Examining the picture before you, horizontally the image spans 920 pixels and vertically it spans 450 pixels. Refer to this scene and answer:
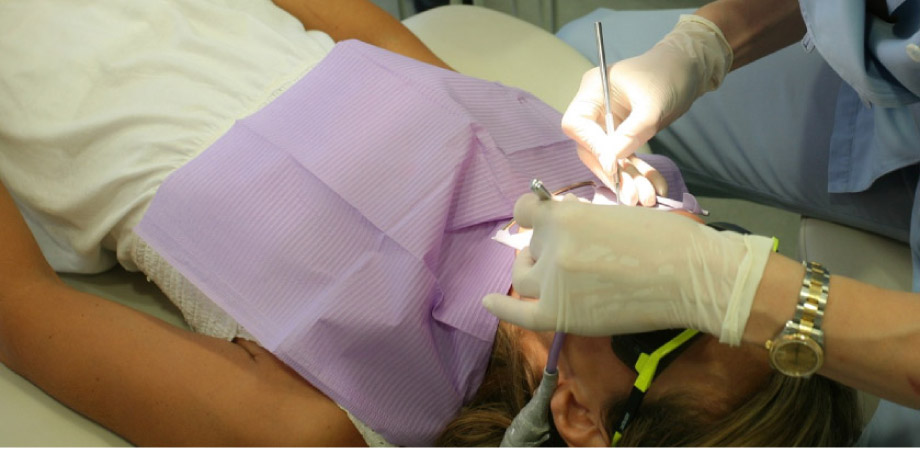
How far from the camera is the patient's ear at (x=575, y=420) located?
3.57 ft

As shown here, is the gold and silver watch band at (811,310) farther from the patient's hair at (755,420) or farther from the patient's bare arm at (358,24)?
the patient's bare arm at (358,24)

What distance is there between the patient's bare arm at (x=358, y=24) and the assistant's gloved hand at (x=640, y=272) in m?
0.67

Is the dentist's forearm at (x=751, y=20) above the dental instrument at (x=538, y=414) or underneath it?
above

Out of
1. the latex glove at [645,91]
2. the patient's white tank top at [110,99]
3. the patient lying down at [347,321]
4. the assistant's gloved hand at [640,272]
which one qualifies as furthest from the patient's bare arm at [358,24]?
the assistant's gloved hand at [640,272]

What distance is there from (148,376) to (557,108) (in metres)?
0.99

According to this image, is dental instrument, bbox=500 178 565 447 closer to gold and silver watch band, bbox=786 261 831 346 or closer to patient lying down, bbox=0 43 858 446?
patient lying down, bbox=0 43 858 446

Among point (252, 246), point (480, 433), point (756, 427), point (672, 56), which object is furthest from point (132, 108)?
point (756, 427)

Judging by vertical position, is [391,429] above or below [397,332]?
below

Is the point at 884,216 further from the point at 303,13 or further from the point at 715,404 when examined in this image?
the point at 303,13

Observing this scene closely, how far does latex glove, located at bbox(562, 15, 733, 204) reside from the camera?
1215mm

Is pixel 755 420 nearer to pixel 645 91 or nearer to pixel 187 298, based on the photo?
pixel 645 91

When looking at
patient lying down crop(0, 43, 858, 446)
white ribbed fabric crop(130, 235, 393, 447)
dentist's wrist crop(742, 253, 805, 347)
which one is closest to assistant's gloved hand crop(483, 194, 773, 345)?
dentist's wrist crop(742, 253, 805, 347)

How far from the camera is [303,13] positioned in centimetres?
157

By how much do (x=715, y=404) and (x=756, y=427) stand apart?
6cm
